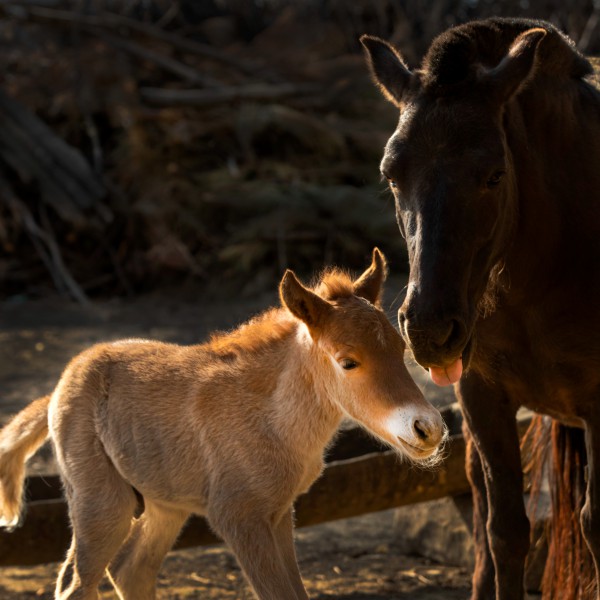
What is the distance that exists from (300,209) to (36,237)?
292cm

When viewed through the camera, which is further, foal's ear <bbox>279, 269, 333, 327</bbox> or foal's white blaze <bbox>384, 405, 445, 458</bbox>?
foal's ear <bbox>279, 269, 333, 327</bbox>

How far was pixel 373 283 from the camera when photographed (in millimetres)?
3510

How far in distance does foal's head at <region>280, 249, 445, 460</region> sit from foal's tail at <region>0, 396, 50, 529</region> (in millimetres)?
1281

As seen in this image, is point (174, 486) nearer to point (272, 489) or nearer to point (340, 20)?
point (272, 489)

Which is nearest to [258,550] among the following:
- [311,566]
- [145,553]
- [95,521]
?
[95,521]

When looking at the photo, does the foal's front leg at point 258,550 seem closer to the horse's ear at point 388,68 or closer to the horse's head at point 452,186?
the horse's head at point 452,186

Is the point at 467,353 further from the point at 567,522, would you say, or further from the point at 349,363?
the point at 567,522

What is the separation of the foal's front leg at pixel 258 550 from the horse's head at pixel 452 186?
0.78 m

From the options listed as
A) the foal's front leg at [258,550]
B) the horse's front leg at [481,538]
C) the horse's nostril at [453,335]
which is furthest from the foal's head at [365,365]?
the horse's front leg at [481,538]

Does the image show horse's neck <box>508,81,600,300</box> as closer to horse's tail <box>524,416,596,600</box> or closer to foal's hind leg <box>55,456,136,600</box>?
horse's tail <box>524,416,596,600</box>

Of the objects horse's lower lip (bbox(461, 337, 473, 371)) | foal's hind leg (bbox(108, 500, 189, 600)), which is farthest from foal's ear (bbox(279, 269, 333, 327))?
foal's hind leg (bbox(108, 500, 189, 600))

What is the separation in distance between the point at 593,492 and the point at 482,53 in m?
1.67

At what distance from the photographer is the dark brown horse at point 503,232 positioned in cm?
303

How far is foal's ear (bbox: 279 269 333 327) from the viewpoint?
3205 millimetres
